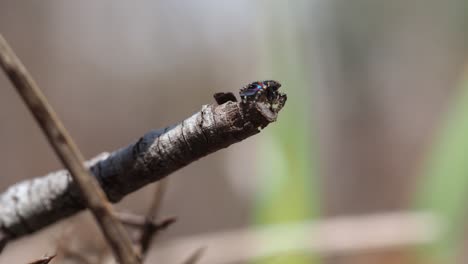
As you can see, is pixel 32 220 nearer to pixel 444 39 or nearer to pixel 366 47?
pixel 366 47

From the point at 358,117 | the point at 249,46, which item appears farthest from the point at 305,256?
the point at 358,117

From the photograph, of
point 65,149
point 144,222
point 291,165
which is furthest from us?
point 291,165

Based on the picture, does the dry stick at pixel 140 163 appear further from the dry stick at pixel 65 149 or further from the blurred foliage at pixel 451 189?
the blurred foliage at pixel 451 189

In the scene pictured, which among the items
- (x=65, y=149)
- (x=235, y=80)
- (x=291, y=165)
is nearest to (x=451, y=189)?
(x=291, y=165)

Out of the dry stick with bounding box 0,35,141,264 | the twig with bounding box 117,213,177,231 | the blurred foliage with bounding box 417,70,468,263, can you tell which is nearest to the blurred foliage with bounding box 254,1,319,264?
the blurred foliage with bounding box 417,70,468,263

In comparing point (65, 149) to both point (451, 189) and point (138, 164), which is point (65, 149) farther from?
point (451, 189)

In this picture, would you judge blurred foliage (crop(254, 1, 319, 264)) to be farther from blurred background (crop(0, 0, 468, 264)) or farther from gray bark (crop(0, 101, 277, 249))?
gray bark (crop(0, 101, 277, 249))

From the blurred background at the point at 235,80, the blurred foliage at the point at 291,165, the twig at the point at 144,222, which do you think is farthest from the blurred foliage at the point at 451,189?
the twig at the point at 144,222
